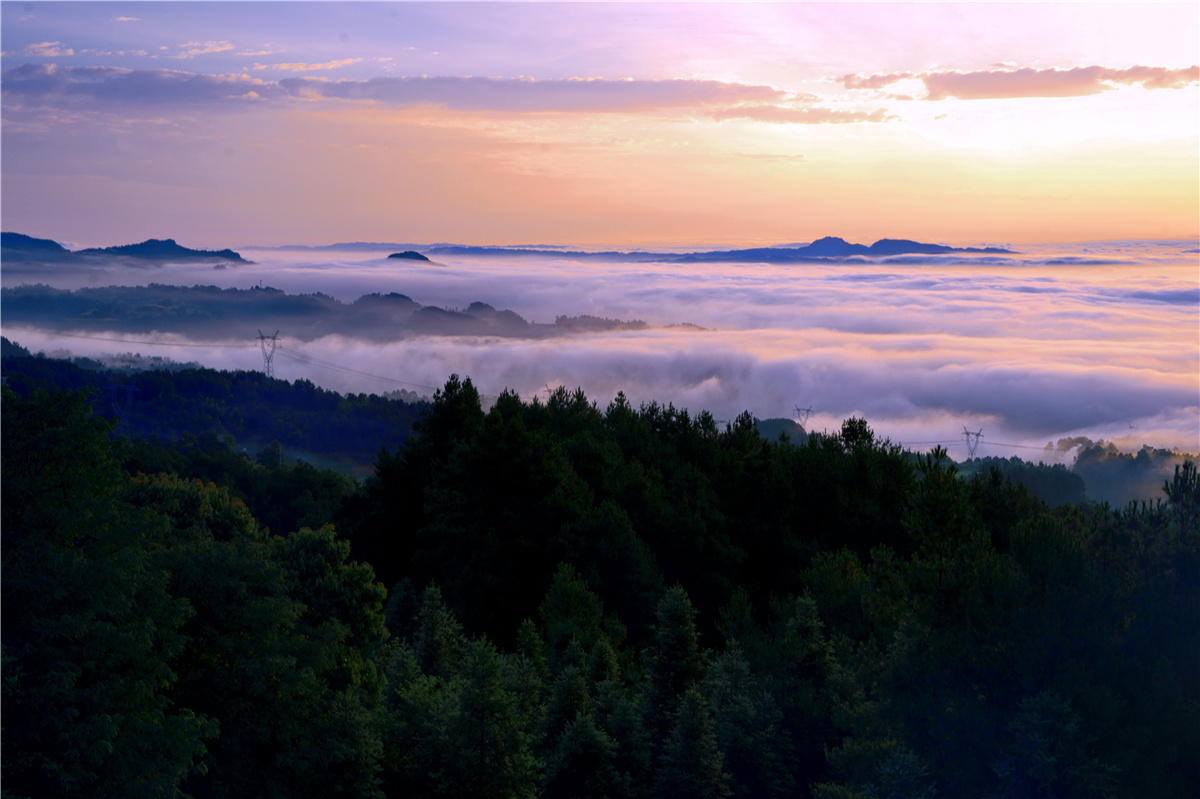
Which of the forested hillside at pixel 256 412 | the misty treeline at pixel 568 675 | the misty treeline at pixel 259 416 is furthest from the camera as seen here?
the forested hillside at pixel 256 412

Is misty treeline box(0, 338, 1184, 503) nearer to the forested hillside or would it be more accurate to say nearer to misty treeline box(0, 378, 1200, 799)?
the forested hillside

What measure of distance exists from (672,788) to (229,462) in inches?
3505

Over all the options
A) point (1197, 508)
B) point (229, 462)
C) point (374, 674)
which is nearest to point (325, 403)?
point (229, 462)

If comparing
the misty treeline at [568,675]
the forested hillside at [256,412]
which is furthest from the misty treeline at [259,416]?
the misty treeline at [568,675]

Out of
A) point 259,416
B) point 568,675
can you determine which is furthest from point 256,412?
point 568,675

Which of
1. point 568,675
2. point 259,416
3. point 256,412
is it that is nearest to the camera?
point 568,675

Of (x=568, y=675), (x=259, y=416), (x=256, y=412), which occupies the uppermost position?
(x=568, y=675)

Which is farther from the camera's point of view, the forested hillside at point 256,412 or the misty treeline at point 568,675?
the forested hillside at point 256,412

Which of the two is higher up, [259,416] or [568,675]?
[568,675]

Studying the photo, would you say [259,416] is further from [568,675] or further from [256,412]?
[568,675]

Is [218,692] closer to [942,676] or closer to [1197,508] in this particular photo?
[942,676]

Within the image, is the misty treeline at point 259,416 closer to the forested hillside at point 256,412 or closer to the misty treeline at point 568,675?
the forested hillside at point 256,412

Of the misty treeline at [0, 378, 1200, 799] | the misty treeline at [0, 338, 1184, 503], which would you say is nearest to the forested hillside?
the misty treeline at [0, 338, 1184, 503]

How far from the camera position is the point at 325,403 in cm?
16575
